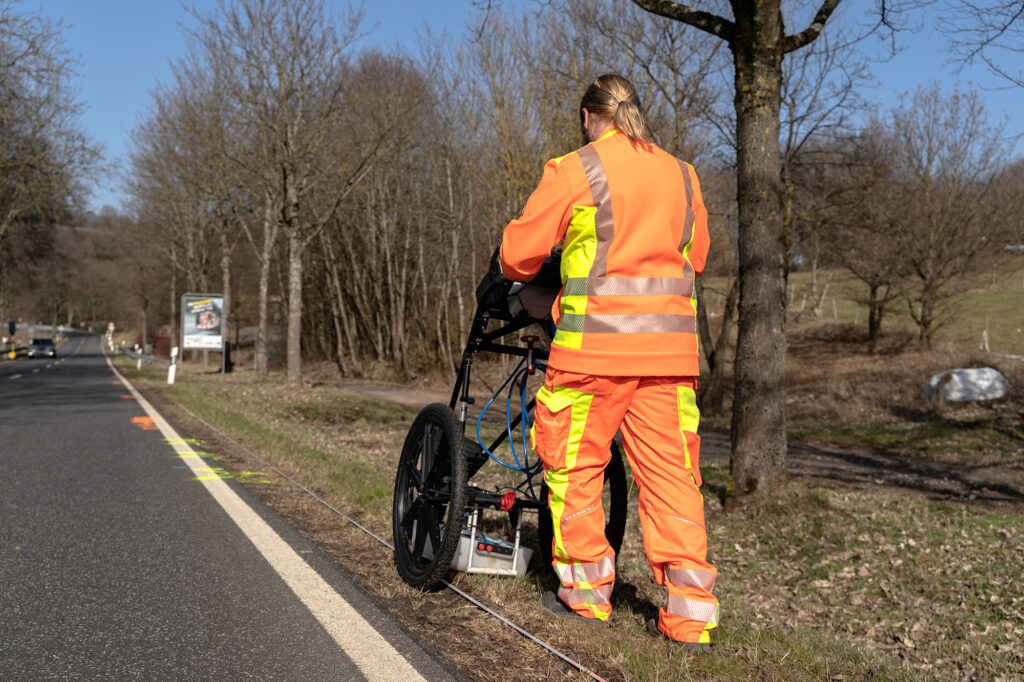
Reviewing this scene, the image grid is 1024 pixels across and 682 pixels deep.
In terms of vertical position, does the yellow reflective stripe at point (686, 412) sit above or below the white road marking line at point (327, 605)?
above

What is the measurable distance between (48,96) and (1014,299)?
41.7 meters

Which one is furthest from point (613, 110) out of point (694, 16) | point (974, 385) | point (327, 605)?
point (974, 385)

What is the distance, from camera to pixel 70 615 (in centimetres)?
330

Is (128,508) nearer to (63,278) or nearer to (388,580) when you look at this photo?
(388,580)

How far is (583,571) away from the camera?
3.08m

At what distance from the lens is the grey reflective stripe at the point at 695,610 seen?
2.88 metres

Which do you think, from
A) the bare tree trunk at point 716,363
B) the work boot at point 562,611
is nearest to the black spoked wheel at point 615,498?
the work boot at point 562,611

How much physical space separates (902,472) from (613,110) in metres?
8.39

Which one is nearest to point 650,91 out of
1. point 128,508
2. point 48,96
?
point 128,508

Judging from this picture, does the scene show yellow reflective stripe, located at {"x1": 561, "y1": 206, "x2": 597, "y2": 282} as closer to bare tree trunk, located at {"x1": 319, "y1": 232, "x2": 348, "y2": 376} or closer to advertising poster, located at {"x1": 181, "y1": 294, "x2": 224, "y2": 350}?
advertising poster, located at {"x1": 181, "y1": 294, "x2": 224, "y2": 350}

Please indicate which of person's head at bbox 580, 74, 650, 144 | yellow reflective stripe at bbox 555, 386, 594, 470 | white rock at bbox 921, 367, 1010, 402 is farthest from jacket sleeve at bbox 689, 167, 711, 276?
white rock at bbox 921, 367, 1010, 402

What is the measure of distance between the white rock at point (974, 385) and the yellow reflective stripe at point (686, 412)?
581 inches

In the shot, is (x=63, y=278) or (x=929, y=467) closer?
(x=929, y=467)

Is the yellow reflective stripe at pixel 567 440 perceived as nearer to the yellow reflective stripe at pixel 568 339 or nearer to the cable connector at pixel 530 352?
the yellow reflective stripe at pixel 568 339
